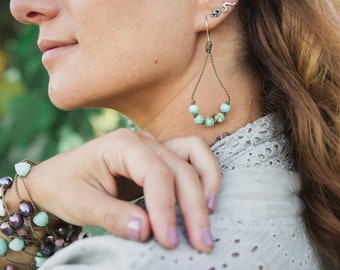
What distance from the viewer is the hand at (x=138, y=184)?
3.69 ft

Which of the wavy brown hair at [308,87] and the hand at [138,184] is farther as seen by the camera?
the wavy brown hair at [308,87]

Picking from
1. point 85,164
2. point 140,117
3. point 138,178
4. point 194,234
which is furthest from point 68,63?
point 194,234

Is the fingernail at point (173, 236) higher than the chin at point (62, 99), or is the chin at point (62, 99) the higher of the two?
the chin at point (62, 99)

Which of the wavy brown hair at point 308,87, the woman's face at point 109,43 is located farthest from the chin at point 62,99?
the wavy brown hair at point 308,87

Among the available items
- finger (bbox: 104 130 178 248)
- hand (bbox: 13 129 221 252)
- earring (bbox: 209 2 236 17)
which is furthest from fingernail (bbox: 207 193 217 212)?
earring (bbox: 209 2 236 17)

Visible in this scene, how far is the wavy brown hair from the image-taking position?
150 cm

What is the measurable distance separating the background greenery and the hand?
1.59 meters

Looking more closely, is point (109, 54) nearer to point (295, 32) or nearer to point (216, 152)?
point (216, 152)

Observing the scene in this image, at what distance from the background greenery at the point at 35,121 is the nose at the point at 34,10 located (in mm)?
1316

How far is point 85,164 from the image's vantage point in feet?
4.32

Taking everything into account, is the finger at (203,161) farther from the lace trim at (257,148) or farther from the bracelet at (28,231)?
the bracelet at (28,231)

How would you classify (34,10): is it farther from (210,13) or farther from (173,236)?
(173,236)

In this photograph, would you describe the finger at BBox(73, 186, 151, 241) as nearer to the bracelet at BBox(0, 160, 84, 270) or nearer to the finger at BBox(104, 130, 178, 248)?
the finger at BBox(104, 130, 178, 248)

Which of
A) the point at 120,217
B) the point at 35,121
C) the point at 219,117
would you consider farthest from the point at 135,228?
the point at 35,121
